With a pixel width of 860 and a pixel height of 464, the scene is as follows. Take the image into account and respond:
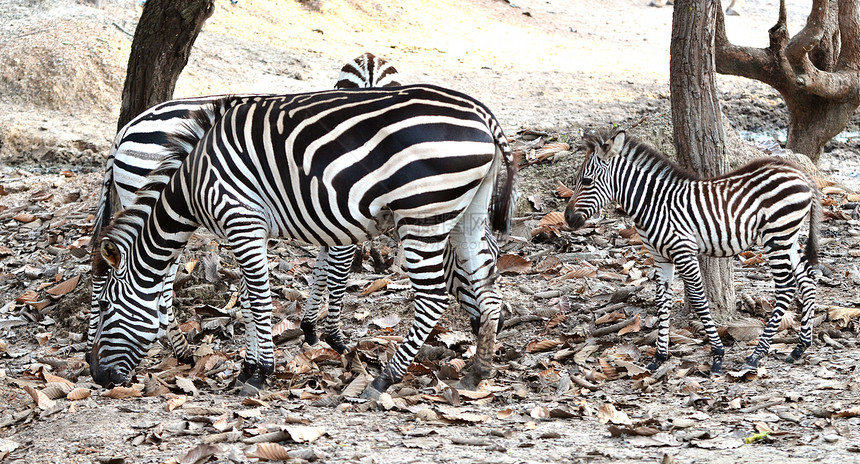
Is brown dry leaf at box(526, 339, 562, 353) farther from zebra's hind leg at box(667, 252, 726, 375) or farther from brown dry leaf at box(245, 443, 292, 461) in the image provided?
brown dry leaf at box(245, 443, 292, 461)

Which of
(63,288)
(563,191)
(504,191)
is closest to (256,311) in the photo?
(504,191)

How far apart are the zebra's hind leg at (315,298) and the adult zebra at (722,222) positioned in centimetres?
256

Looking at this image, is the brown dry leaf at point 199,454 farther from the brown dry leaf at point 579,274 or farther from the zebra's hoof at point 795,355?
the brown dry leaf at point 579,274

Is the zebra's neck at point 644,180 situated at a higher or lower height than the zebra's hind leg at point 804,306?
higher

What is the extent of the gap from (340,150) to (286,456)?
2.06 meters

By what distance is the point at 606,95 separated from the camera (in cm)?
1655

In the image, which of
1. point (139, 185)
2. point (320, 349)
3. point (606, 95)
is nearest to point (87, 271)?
point (139, 185)

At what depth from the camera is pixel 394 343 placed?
21.8 ft

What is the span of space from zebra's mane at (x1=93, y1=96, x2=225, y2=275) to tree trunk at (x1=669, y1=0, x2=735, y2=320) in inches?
142

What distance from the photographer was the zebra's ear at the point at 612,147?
241 inches

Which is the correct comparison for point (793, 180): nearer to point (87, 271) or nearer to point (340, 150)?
point (340, 150)

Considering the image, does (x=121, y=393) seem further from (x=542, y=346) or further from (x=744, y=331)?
(x=744, y=331)

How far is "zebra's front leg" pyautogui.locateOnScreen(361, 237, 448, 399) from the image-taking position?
5.30 metres

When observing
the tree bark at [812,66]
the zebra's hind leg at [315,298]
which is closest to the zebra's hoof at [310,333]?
the zebra's hind leg at [315,298]
